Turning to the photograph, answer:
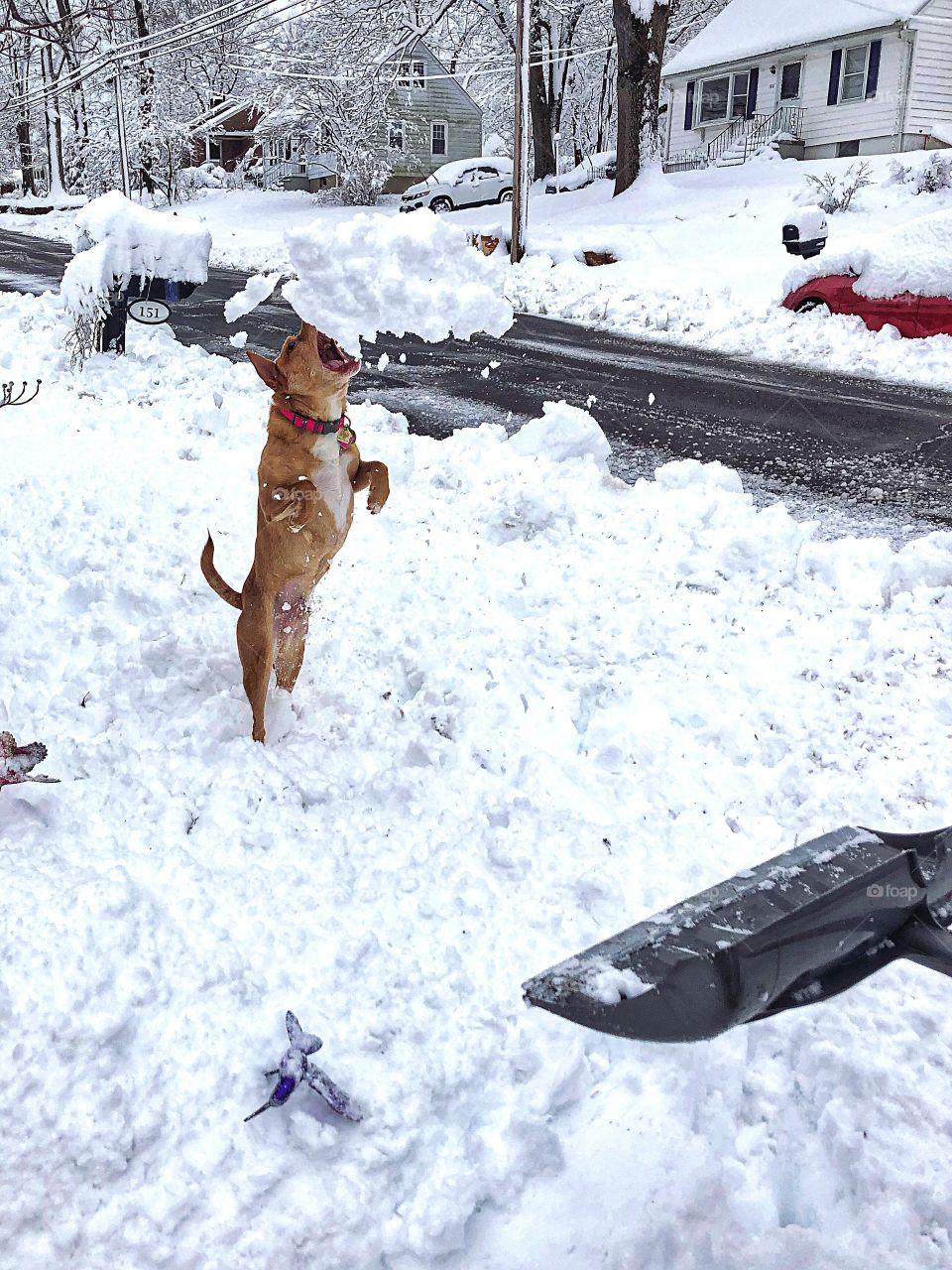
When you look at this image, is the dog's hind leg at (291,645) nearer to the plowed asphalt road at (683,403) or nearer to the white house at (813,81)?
the plowed asphalt road at (683,403)

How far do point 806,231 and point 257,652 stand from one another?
15.1m

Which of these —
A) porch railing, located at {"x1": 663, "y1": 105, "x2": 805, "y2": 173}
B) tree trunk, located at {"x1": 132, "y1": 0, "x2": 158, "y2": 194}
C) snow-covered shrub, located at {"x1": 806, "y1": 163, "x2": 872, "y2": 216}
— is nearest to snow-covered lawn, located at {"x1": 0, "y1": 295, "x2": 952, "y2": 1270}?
snow-covered shrub, located at {"x1": 806, "y1": 163, "x2": 872, "y2": 216}

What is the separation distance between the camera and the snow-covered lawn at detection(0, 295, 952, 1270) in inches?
85.4

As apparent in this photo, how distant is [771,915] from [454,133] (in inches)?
1973

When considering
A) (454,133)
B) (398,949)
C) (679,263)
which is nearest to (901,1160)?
(398,949)

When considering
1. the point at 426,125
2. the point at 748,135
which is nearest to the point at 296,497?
the point at 748,135

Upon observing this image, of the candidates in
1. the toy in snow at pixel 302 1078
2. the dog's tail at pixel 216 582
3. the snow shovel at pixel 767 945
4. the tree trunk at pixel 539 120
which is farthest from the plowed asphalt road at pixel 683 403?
the tree trunk at pixel 539 120

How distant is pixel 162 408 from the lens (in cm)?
747

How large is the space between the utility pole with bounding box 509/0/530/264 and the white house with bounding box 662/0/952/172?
13822 millimetres

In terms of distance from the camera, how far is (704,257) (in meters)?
18.8

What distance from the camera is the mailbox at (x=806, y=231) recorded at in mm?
15570

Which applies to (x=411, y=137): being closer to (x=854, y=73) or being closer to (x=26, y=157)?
(x=26, y=157)

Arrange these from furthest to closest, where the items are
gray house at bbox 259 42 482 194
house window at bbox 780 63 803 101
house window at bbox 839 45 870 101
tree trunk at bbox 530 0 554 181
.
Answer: gray house at bbox 259 42 482 194, tree trunk at bbox 530 0 554 181, house window at bbox 780 63 803 101, house window at bbox 839 45 870 101

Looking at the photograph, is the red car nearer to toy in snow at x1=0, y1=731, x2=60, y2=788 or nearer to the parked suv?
toy in snow at x1=0, y1=731, x2=60, y2=788
